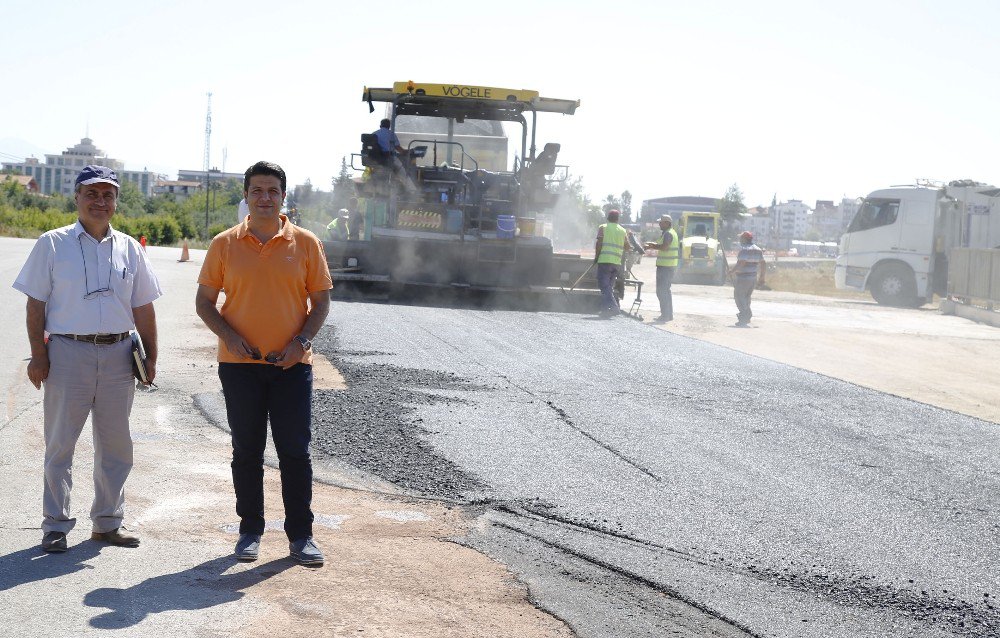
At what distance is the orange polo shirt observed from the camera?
4645 mm

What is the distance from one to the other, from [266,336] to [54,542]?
1.17 m

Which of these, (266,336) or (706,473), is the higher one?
(266,336)

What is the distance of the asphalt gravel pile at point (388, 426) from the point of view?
6352 mm

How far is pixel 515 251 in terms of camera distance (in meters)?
17.2

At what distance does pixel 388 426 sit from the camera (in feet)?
25.4

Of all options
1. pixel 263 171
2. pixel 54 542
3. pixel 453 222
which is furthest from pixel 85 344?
pixel 453 222

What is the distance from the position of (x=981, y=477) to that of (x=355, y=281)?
11.1 m

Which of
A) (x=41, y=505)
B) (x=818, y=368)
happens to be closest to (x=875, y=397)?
(x=818, y=368)

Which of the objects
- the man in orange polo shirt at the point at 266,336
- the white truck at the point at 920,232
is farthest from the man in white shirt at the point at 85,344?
the white truck at the point at 920,232

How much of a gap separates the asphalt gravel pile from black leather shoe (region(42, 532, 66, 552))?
202 centimetres

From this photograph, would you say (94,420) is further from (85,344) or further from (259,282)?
(259,282)

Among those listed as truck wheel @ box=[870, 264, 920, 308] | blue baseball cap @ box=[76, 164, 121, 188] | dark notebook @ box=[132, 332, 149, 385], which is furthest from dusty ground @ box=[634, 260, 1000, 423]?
blue baseball cap @ box=[76, 164, 121, 188]

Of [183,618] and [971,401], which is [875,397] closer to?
[971,401]

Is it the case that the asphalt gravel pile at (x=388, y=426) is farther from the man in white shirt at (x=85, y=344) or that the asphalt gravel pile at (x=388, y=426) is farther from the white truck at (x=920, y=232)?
the white truck at (x=920, y=232)
